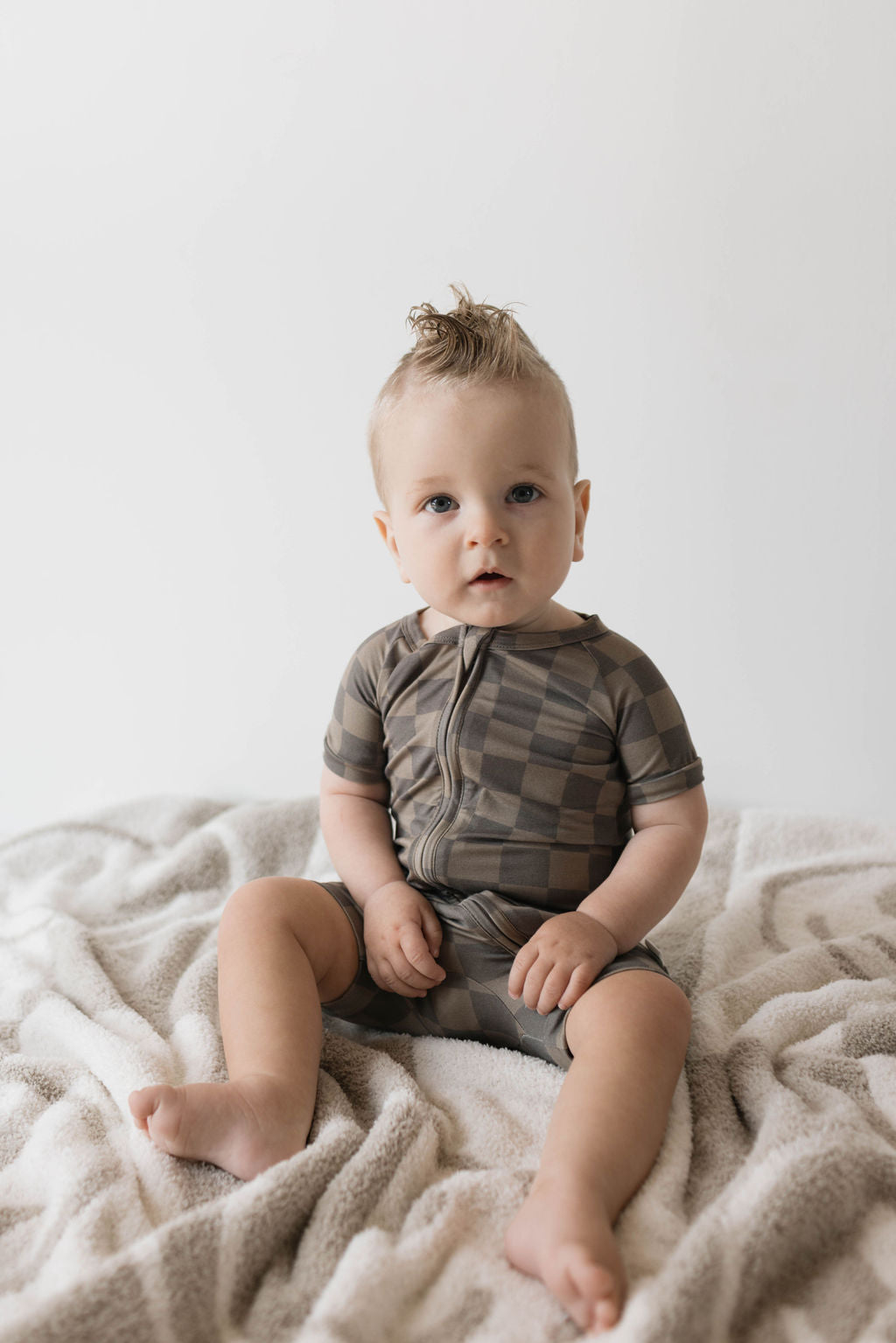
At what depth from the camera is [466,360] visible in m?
0.89

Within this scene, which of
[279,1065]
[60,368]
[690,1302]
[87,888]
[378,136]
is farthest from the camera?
[60,368]

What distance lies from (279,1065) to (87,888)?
59 cm

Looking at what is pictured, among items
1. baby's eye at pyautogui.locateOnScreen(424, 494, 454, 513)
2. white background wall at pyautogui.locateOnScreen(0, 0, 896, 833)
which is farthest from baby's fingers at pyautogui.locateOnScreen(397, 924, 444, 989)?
white background wall at pyautogui.locateOnScreen(0, 0, 896, 833)

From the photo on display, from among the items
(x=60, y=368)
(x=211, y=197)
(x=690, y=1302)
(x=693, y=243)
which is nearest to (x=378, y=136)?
(x=211, y=197)

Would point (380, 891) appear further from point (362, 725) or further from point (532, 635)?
point (532, 635)

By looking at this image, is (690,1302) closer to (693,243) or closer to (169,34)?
(693,243)

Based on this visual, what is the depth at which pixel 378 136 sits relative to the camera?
1.40 meters

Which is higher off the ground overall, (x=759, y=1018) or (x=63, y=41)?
(x=63, y=41)

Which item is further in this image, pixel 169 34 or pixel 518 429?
pixel 169 34

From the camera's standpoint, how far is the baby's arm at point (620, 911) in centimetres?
82

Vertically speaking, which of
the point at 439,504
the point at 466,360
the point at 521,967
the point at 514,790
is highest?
the point at 466,360

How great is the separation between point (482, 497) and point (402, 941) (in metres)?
0.36

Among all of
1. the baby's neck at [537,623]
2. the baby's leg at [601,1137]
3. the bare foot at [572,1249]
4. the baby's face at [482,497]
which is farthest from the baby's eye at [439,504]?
the bare foot at [572,1249]

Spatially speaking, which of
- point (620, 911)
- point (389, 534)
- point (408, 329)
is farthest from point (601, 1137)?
point (408, 329)
